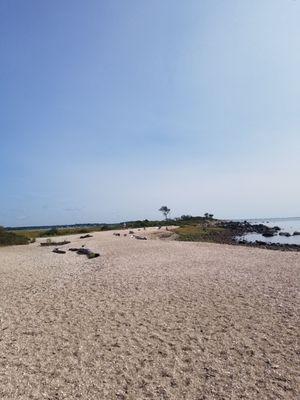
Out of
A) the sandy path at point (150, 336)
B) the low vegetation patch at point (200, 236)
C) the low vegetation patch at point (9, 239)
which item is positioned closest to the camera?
the sandy path at point (150, 336)

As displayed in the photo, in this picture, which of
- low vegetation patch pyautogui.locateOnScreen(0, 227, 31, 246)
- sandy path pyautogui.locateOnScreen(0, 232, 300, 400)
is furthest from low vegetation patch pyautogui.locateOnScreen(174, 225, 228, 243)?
sandy path pyautogui.locateOnScreen(0, 232, 300, 400)

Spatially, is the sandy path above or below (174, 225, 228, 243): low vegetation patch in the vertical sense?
below

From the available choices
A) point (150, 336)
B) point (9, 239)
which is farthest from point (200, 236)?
point (150, 336)

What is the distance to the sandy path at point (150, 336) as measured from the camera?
7980 mm

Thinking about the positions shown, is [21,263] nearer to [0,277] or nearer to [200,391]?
[0,277]

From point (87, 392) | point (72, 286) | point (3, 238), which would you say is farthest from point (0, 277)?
point (3, 238)

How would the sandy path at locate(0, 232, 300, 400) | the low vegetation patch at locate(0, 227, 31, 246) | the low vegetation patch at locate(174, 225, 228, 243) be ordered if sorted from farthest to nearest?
the low vegetation patch at locate(174, 225, 228, 243)
the low vegetation patch at locate(0, 227, 31, 246)
the sandy path at locate(0, 232, 300, 400)

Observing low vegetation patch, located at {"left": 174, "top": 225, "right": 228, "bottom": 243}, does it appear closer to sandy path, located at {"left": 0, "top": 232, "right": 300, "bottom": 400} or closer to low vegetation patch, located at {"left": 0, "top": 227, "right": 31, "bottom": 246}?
low vegetation patch, located at {"left": 0, "top": 227, "right": 31, "bottom": 246}

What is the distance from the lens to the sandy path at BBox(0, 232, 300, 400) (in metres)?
7.98

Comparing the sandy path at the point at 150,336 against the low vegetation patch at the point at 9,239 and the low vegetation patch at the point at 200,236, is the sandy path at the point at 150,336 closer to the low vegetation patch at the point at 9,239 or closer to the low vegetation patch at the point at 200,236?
the low vegetation patch at the point at 9,239

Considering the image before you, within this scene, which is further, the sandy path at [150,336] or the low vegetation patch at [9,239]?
the low vegetation patch at [9,239]

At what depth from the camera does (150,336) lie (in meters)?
10.7

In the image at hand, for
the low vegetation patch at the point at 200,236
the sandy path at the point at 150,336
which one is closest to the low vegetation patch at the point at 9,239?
the low vegetation patch at the point at 200,236

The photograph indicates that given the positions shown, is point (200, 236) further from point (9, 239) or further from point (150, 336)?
point (150, 336)
